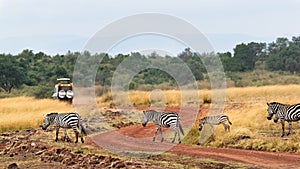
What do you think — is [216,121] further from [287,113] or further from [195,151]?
[195,151]

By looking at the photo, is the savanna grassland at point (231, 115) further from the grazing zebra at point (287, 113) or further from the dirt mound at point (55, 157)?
the dirt mound at point (55, 157)

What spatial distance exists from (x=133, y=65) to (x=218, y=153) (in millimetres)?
18878

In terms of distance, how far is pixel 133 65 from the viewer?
107 feet

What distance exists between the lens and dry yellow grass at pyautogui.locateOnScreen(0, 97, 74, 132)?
21.4 metres

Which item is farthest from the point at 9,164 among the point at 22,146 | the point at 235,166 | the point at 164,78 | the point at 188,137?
the point at 164,78

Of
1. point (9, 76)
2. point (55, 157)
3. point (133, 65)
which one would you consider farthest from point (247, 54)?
point (55, 157)

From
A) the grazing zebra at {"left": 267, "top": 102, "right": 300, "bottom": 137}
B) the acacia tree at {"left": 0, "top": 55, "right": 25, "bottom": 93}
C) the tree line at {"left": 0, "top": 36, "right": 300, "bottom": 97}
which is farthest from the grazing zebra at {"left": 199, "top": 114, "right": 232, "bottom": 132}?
the acacia tree at {"left": 0, "top": 55, "right": 25, "bottom": 93}

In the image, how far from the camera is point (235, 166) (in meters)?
11.9

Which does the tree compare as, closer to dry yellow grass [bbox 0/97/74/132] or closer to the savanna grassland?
the savanna grassland

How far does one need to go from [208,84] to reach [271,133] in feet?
74.4

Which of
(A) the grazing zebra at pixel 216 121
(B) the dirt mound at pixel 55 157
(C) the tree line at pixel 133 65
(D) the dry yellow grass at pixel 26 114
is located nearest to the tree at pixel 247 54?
(C) the tree line at pixel 133 65

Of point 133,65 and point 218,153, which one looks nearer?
point 218,153

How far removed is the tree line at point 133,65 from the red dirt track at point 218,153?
13.5 meters

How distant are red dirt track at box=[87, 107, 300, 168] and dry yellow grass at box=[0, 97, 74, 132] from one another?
13.2ft
